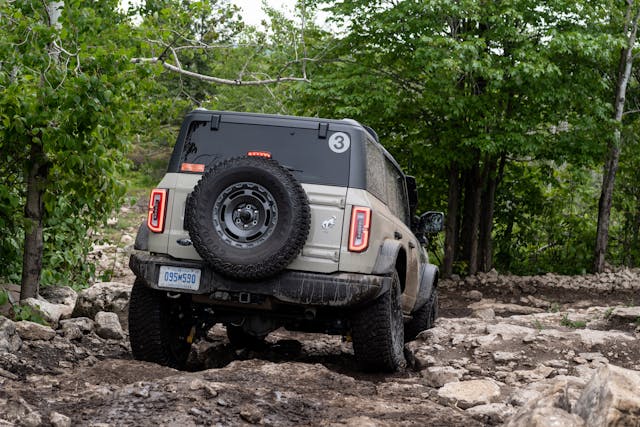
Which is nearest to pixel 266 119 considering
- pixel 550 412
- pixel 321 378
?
pixel 321 378

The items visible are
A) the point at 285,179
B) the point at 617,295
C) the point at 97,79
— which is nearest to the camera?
the point at 285,179

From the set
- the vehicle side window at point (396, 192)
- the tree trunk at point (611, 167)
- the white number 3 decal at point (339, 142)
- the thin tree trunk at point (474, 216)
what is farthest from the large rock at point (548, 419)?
the tree trunk at point (611, 167)

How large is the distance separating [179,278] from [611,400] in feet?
11.3

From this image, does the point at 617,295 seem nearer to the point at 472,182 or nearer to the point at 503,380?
the point at 472,182

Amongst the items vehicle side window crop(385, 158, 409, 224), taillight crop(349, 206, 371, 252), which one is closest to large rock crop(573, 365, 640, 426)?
taillight crop(349, 206, 371, 252)

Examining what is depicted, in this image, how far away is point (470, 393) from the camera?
19.7ft

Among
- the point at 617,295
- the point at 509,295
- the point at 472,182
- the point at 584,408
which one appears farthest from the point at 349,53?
the point at 584,408

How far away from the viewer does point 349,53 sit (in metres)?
17.2

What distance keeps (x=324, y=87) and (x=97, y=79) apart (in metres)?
9.64

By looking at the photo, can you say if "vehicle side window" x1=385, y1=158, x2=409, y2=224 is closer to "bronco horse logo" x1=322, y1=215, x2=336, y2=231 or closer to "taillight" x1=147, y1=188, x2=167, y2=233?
"bronco horse logo" x1=322, y1=215, x2=336, y2=231

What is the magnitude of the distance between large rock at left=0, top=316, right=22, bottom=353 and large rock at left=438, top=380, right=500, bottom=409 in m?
3.16

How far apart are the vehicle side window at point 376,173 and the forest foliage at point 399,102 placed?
2.29 m

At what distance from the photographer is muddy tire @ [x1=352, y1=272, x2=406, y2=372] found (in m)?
6.45

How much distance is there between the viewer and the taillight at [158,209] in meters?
6.42
